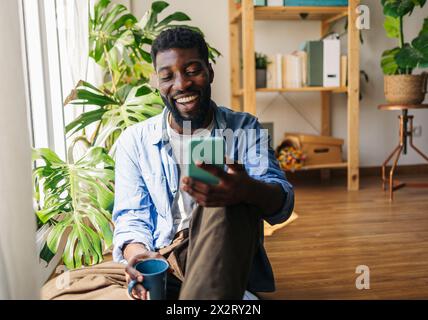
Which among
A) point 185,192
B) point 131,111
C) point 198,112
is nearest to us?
point 185,192

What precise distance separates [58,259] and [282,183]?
44.3 inches

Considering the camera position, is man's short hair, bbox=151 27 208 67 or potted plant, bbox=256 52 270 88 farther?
potted plant, bbox=256 52 270 88

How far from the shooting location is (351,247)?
1.91 m

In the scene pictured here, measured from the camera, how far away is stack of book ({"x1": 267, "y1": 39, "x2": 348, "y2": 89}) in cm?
294

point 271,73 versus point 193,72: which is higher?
point 271,73

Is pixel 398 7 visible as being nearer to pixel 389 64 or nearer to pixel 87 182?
pixel 389 64

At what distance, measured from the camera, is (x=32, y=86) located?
1.83 m

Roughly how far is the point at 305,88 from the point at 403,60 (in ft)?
2.02

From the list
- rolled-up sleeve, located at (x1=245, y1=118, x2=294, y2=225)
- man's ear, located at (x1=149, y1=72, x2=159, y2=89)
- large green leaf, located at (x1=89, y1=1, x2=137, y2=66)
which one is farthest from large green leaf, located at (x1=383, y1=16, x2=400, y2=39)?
rolled-up sleeve, located at (x1=245, y1=118, x2=294, y2=225)

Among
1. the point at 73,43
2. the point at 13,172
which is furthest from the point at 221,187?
the point at 73,43

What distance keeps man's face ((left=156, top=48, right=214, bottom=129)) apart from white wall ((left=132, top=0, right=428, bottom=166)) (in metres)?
2.17

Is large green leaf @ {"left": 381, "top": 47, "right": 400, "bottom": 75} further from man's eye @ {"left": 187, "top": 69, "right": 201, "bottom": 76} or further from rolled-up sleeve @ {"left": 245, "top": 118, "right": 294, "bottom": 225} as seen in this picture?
man's eye @ {"left": 187, "top": 69, "right": 201, "bottom": 76}
